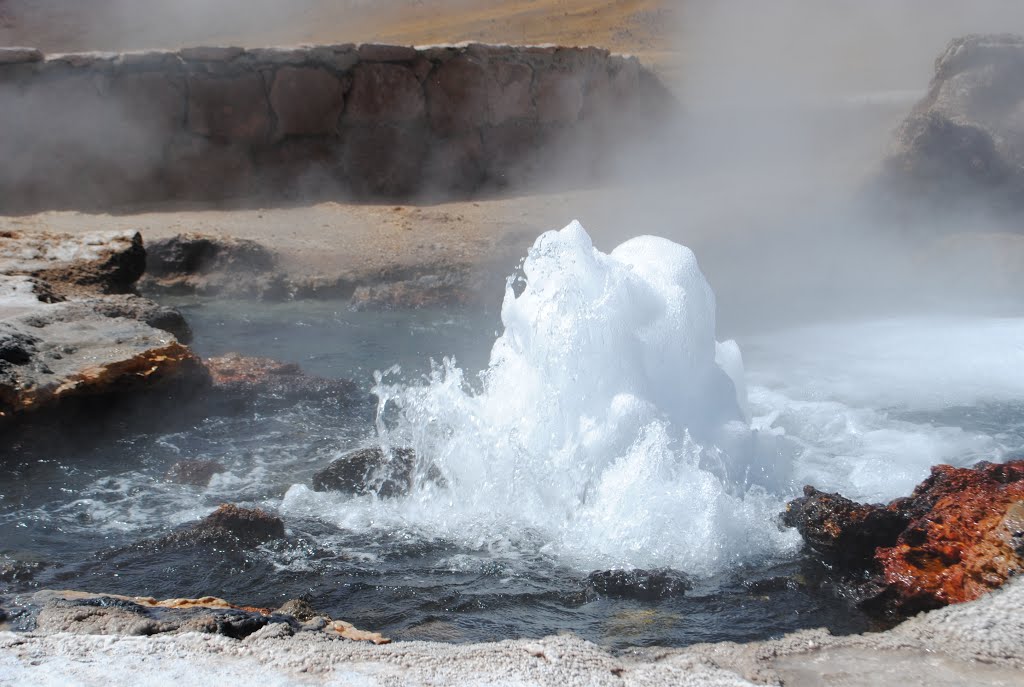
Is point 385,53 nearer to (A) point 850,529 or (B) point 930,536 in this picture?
(A) point 850,529

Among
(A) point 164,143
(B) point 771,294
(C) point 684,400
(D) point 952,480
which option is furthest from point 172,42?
(D) point 952,480

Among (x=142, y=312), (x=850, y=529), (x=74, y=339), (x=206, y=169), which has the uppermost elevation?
(x=206, y=169)

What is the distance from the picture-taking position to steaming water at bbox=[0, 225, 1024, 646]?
3.30 m

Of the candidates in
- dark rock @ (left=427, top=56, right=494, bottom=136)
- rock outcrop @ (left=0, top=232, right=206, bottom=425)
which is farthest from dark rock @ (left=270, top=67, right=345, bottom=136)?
rock outcrop @ (left=0, top=232, right=206, bottom=425)

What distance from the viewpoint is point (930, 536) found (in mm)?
3166

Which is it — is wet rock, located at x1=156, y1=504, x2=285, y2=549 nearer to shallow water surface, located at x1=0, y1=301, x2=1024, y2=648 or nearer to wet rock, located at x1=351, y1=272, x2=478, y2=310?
shallow water surface, located at x1=0, y1=301, x2=1024, y2=648

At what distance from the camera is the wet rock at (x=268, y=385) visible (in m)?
5.47

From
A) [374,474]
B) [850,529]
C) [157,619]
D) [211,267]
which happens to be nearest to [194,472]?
[374,474]

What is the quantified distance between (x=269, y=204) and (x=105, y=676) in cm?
791

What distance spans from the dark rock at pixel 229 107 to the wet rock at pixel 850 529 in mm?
7481

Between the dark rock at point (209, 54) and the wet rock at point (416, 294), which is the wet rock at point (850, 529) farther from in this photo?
the dark rock at point (209, 54)

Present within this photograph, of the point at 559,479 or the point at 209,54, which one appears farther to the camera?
the point at 209,54

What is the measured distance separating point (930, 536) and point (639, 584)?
3.03 ft

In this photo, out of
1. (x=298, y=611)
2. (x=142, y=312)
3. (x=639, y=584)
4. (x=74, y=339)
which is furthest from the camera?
(x=142, y=312)
